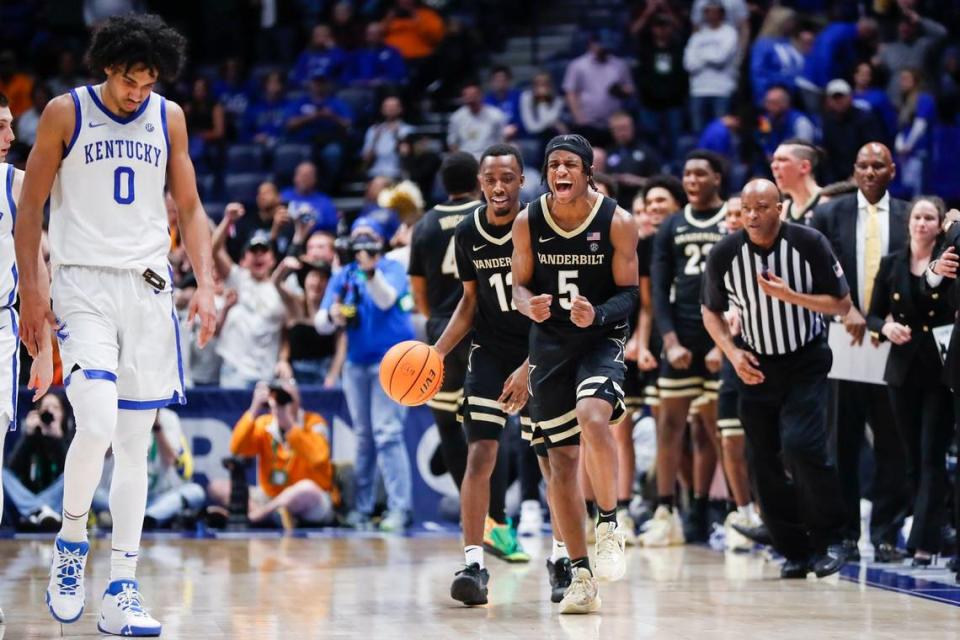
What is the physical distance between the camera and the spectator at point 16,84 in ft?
58.0

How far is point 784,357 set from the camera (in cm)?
809

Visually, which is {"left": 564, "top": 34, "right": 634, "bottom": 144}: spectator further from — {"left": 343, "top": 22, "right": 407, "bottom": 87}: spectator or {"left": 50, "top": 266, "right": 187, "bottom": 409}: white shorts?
{"left": 50, "top": 266, "right": 187, "bottom": 409}: white shorts

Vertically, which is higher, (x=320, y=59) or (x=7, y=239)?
(x=320, y=59)

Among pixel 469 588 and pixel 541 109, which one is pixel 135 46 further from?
pixel 541 109

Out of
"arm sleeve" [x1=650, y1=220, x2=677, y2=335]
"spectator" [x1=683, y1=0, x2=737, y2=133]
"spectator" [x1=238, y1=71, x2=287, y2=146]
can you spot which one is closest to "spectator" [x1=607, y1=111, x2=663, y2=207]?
"spectator" [x1=683, y1=0, x2=737, y2=133]

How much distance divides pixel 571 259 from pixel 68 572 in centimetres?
259

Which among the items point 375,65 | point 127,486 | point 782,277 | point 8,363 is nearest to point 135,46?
point 8,363

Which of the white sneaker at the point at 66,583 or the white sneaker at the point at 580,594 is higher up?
the white sneaker at the point at 66,583

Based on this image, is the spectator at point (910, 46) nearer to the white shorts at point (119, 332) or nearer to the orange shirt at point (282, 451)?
the orange shirt at point (282, 451)

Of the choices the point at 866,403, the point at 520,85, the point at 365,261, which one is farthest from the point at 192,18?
the point at 866,403

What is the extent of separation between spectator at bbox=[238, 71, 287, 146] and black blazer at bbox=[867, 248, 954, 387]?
32.4ft

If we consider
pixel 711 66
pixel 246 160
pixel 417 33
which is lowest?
pixel 246 160

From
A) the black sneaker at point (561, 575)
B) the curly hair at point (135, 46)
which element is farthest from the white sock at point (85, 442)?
the black sneaker at point (561, 575)

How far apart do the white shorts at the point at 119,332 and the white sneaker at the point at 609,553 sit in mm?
1998
